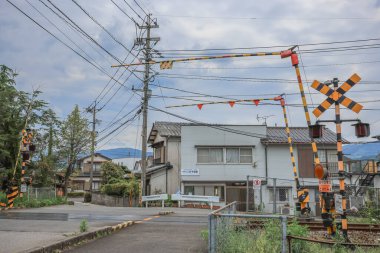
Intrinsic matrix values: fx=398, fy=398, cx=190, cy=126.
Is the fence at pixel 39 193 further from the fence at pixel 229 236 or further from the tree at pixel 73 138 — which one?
the fence at pixel 229 236

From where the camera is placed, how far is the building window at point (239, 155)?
33.2 m

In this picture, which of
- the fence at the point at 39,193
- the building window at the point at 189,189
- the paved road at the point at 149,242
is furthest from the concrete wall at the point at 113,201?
the paved road at the point at 149,242

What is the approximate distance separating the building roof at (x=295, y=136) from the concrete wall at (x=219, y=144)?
3.92 feet

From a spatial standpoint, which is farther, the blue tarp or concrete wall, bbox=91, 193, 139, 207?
concrete wall, bbox=91, 193, 139, 207

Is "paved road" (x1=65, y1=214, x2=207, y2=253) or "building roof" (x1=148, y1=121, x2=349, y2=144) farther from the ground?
"building roof" (x1=148, y1=121, x2=349, y2=144)

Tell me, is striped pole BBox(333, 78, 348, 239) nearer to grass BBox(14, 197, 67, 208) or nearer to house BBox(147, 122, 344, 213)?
grass BBox(14, 197, 67, 208)

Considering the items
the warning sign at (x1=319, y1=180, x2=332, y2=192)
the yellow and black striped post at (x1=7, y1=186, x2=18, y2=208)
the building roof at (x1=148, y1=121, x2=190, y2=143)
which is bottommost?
the yellow and black striped post at (x1=7, y1=186, x2=18, y2=208)

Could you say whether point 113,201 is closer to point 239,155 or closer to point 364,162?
point 239,155

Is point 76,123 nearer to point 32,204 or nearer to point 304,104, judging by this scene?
point 32,204

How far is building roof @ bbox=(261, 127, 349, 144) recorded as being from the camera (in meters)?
33.2

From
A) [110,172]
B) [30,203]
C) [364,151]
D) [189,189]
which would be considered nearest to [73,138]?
[110,172]

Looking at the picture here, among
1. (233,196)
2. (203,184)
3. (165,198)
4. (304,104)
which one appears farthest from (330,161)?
(304,104)

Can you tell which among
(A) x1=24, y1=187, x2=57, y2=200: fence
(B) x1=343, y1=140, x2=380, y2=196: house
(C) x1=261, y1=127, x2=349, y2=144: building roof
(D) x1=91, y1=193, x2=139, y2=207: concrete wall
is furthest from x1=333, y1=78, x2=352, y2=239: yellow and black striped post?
(D) x1=91, y1=193, x2=139, y2=207: concrete wall

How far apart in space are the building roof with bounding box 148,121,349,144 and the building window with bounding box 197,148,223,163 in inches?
106
